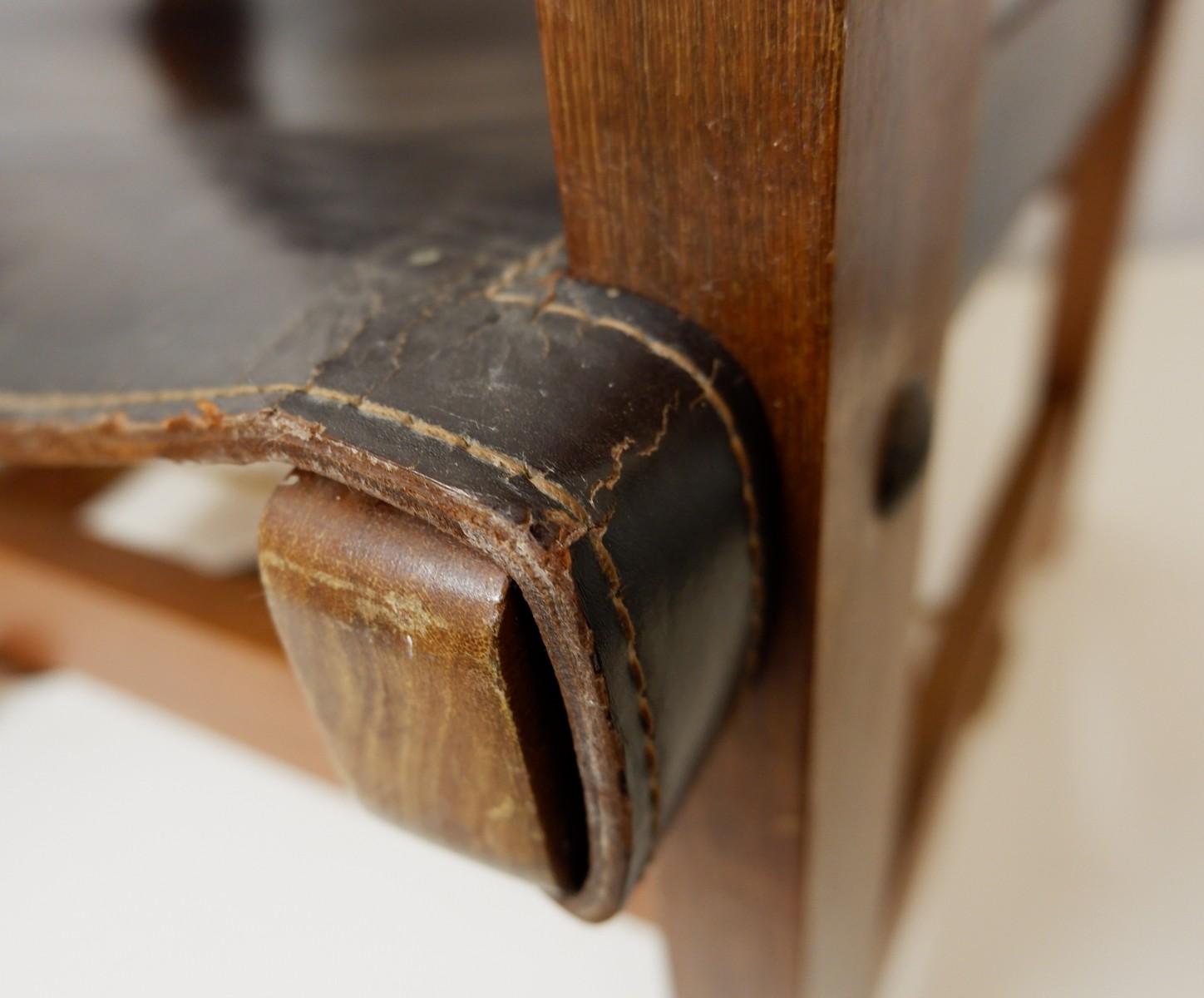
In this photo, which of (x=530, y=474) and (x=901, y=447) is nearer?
(x=530, y=474)

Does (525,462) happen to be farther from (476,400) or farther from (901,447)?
(901,447)

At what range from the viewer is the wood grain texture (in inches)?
8.5

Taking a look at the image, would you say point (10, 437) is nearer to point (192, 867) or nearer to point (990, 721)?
point (192, 867)

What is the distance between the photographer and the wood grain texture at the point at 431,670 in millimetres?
215

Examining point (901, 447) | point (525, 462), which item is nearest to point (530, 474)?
point (525, 462)

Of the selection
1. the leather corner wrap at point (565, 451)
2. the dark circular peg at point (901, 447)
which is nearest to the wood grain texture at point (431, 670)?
the leather corner wrap at point (565, 451)

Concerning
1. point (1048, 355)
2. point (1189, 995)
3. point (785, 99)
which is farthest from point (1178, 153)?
point (785, 99)

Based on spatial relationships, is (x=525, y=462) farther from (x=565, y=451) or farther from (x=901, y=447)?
(x=901, y=447)

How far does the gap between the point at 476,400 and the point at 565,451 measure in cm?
2

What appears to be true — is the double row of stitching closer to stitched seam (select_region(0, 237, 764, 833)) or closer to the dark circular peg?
stitched seam (select_region(0, 237, 764, 833))

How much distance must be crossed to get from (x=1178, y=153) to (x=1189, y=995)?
125cm

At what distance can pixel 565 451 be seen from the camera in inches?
8.7

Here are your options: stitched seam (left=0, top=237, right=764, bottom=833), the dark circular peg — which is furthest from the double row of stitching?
the dark circular peg

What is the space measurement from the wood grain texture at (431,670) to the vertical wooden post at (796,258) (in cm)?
9
